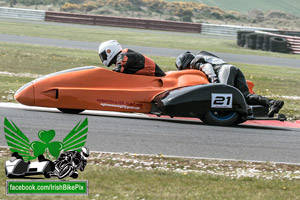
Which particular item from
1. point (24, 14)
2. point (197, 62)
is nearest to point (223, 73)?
point (197, 62)

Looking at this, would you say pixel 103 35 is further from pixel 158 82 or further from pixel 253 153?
pixel 253 153

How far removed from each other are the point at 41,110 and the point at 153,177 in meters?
3.73

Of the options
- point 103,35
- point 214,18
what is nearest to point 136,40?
point 103,35

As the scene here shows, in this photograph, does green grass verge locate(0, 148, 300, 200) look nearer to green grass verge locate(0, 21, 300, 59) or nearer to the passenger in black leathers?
the passenger in black leathers

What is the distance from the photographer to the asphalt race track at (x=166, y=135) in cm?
714

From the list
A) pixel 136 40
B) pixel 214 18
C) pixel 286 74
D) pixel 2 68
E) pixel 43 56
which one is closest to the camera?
pixel 2 68

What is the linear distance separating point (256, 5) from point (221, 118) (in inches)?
2417

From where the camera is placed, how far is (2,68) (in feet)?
48.2

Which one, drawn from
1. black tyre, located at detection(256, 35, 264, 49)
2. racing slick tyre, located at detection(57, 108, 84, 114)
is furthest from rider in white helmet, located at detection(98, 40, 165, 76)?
black tyre, located at detection(256, 35, 264, 49)

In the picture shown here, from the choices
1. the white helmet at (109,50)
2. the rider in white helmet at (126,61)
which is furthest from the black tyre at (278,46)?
the white helmet at (109,50)

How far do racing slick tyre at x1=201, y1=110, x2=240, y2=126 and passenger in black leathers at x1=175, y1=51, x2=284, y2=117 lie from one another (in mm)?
476

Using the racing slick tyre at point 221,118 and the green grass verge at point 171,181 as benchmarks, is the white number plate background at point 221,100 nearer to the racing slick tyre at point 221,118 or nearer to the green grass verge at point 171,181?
the racing slick tyre at point 221,118

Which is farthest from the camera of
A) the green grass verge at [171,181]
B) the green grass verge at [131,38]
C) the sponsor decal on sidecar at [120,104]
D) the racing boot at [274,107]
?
the green grass verge at [131,38]

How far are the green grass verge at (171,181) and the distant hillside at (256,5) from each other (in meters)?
60.6
